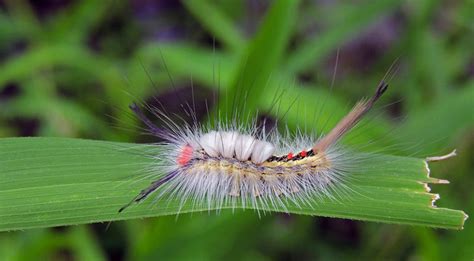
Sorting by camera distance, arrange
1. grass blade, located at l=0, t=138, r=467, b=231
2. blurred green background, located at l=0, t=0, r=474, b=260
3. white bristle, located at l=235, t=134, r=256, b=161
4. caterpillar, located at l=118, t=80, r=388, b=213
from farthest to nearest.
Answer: blurred green background, located at l=0, t=0, r=474, b=260 < white bristle, located at l=235, t=134, r=256, b=161 < caterpillar, located at l=118, t=80, r=388, b=213 < grass blade, located at l=0, t=138, r=467, b=231

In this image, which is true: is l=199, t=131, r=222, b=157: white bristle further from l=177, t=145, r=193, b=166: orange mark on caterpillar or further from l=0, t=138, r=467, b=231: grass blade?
l=0, t=138, r=467, b=231: grass blade

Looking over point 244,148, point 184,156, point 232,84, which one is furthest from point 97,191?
point 232,84

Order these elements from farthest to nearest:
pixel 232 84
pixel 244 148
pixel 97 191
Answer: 1. pixel 232 84
2. pixel 244 148
3. pixel 97 191

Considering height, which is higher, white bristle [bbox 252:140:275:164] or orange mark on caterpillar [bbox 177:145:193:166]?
orange mark on caterpillar [bbox 177:145:193:166]

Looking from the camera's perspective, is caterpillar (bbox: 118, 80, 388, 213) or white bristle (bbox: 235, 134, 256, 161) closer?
caterpillar (bbox: 118, 80, 388, 213)

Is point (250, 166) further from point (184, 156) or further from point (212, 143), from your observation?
point (184, 156)

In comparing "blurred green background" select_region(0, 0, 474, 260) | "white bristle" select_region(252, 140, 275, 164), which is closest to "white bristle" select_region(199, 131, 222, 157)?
"white bristle" select_region(252, 140, 275, 164)
